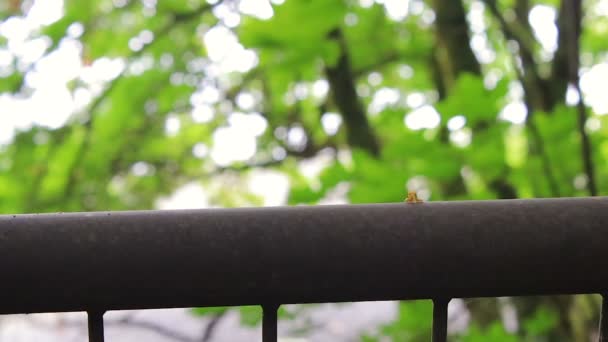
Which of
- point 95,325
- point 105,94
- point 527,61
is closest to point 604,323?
point 95,325

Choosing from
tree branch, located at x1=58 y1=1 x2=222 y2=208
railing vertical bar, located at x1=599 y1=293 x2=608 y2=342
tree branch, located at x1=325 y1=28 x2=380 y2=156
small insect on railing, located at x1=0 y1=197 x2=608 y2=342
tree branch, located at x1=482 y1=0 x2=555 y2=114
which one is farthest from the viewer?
tree branch, located at x1=325 y1=28 x2=380 y2=156

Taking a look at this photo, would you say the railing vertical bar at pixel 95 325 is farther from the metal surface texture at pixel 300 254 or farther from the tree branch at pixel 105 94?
the tree branch at pixel 105 94

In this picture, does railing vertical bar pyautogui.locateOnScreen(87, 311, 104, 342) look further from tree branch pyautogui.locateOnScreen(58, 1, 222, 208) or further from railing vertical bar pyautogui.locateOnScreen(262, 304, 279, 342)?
tree branch pyautogui.locateOnScreen(58, 1, 222, 208)

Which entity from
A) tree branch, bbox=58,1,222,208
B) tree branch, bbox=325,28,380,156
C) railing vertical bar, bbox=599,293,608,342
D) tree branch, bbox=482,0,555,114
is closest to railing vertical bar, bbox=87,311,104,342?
railing vertical bar, bbox=599,293,608,342

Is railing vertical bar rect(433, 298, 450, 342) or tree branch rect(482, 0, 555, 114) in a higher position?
tree branch rect(482, 0, 555, 114)

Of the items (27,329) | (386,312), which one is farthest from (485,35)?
(27,329)

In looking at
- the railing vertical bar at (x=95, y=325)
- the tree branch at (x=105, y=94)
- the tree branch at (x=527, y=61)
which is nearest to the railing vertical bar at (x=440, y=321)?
the railing vertical bar at (x=95, y=325)
